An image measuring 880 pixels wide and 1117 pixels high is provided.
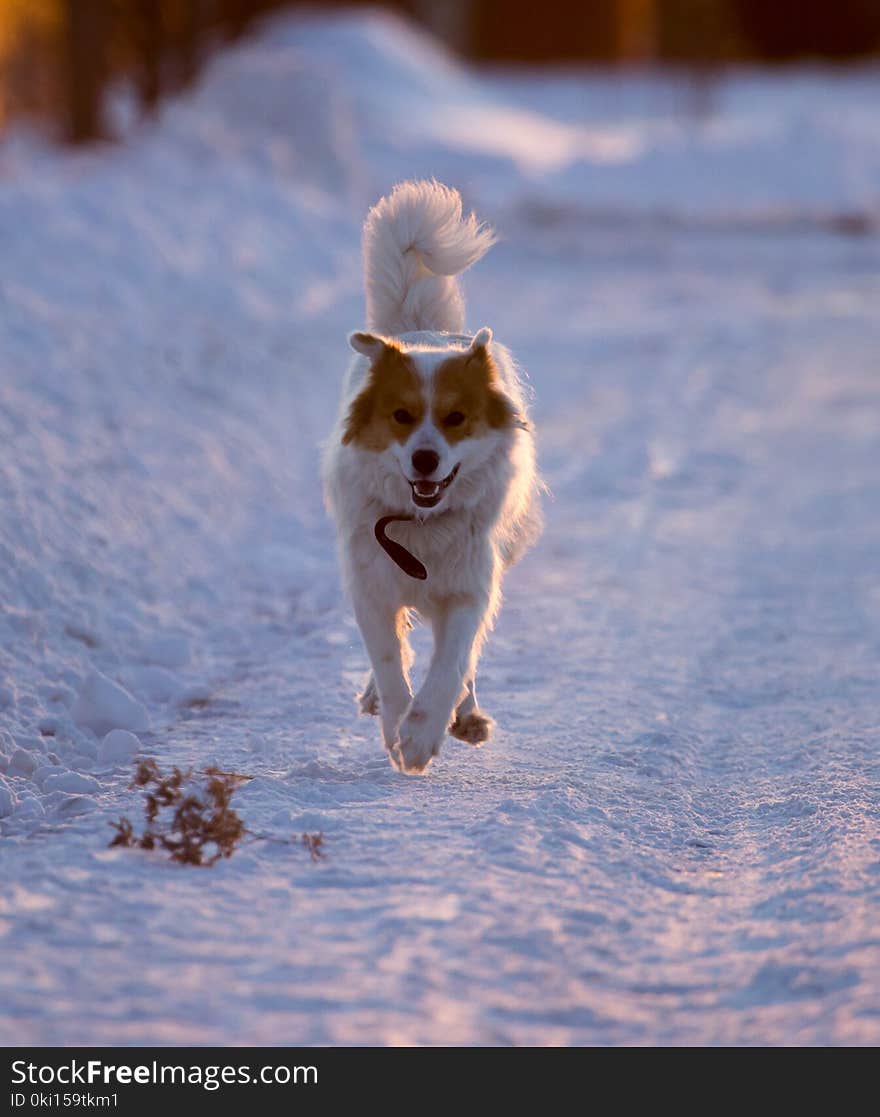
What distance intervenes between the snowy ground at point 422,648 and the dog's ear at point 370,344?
136cm

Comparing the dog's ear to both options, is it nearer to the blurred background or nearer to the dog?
the dog

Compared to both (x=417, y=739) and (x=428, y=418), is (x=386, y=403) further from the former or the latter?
(x=417, y=739)

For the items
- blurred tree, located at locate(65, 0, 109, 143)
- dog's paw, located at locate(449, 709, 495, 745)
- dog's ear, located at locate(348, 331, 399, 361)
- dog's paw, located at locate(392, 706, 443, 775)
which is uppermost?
blurred tree, located at locate(65, 0, 109, 143)

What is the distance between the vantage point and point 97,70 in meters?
18.5

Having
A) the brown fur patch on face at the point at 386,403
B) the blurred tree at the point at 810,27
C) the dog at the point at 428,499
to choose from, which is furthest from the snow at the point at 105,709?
the blurred tree at the point at 810,27

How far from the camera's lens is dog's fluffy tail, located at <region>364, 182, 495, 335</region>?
6016mm

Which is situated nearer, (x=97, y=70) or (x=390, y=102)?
(x=97, y=70)

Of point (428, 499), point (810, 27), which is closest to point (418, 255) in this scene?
point (428, 499)

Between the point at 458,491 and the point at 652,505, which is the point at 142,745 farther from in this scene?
the point at 652,505

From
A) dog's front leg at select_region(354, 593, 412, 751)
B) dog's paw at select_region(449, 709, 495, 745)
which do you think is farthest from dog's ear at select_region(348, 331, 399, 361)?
dog's paw at select_region(449, 709, 495, 745)

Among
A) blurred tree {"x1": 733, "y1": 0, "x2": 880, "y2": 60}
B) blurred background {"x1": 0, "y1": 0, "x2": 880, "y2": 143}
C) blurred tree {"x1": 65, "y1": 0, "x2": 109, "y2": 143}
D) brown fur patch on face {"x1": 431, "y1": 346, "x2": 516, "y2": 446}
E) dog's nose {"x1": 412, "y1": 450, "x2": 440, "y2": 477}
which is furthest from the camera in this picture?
blurred tree {"x1": 733, "y1": 0, "x2": 880, "y2": 60}

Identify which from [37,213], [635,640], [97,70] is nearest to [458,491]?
[635,640]

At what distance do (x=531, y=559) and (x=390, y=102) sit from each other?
100ft

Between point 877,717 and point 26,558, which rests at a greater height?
point 26,558
